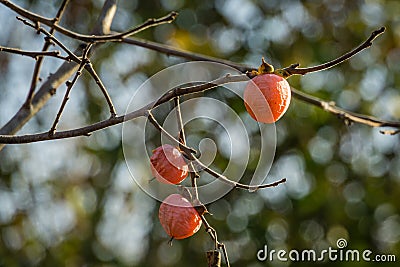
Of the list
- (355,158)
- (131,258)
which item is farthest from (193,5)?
(131,258)

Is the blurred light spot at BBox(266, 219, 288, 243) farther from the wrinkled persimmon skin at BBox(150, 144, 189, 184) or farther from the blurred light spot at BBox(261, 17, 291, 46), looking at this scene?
the wrinkled persimmon skin at BBox(150, 144, 189, 184)

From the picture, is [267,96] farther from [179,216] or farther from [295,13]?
[295,13]

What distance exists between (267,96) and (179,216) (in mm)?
173

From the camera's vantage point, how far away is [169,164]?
0.67 m

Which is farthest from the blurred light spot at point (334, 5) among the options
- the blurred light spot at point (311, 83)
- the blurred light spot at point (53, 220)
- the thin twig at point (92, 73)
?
the thin twig at point (92, 73)

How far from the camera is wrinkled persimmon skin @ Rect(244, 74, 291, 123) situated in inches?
24.5

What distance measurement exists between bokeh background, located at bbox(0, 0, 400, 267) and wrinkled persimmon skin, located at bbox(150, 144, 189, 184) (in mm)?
1555

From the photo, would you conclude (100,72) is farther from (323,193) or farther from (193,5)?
(323,193)

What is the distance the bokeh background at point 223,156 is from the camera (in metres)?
2.31

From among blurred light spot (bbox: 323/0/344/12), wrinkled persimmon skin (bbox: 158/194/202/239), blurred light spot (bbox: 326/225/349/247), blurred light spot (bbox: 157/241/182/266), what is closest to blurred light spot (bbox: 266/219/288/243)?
blurred light spot (bbox: 326/225/349/247)

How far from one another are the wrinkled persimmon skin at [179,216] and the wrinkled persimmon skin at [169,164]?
0.03m

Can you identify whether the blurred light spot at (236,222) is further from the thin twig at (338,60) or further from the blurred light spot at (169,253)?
the thin twig at (338,60)

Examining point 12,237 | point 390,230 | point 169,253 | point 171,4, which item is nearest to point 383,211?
point 390,230

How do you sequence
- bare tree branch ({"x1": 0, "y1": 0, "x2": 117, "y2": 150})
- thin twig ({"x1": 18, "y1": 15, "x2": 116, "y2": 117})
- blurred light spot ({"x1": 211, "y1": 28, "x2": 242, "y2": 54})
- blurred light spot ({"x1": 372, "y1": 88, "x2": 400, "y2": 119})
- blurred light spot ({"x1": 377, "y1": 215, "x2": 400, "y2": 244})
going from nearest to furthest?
thin twig ({"x1": 18, "y1": 15, "x2": 116, "y2": 117}) → bare tree branch ({"x1": 0, "y1": 0, "x2": 117, "y2": 150}) → blurred light spot ({"x1": 377, "y1": 215, "x2": 400, "y2": 244}) → blurred light spot ({"x1": 372, "y1": 88, "x2": 400, "y2": 119}) → blurred light spot ({"x1": 211, "y1": 28, "x2": 242, "y2": 54})
